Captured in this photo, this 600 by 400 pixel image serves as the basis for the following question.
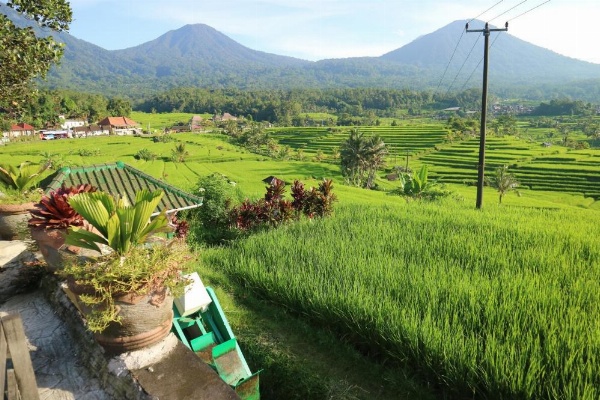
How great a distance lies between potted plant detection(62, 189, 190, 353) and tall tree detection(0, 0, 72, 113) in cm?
532

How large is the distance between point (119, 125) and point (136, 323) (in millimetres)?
82901

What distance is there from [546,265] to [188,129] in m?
87.2

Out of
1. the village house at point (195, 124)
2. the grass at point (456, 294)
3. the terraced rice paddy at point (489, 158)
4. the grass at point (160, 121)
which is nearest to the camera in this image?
the grass at point (456, 294)

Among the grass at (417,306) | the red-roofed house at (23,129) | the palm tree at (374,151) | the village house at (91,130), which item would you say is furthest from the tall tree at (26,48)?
the village house at (91,130)

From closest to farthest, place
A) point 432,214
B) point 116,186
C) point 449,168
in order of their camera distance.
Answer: point 116,186, point 432,214, point 449,168

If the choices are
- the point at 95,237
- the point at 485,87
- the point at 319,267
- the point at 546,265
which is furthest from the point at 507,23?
the point at 95,237

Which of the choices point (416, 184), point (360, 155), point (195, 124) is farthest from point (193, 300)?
point (195, 124)

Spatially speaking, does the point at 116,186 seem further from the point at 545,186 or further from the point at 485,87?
the point at 545,186

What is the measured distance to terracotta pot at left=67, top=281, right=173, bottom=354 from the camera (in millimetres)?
2115

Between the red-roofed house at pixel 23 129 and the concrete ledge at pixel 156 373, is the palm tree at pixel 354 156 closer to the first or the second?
the concrete ledge at pixel 156 373

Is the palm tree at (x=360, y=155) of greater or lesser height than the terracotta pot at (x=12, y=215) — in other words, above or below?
below

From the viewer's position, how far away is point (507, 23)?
13.6 m

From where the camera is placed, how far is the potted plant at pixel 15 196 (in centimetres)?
454

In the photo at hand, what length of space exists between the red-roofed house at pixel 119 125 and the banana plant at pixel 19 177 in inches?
2997
